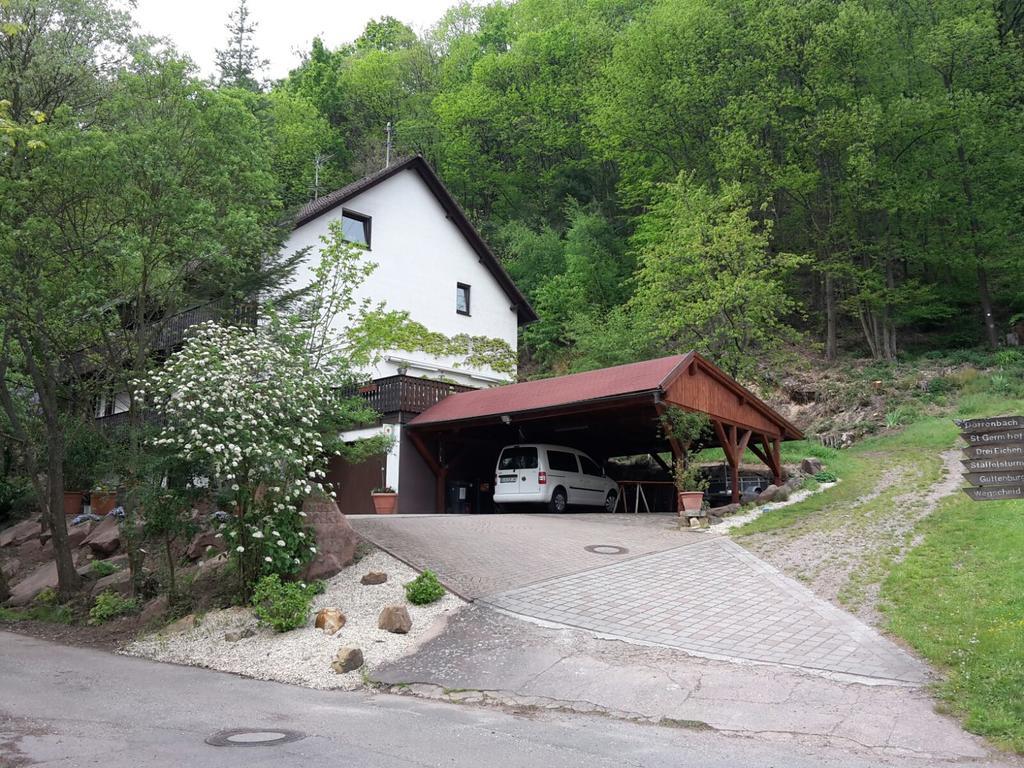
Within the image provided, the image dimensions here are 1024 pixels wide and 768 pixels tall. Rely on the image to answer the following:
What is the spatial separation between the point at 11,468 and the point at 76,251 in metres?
13.0

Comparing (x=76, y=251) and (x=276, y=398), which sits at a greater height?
(x=76, y=251)

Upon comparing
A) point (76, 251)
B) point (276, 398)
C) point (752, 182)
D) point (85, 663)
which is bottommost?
point (85, 663)

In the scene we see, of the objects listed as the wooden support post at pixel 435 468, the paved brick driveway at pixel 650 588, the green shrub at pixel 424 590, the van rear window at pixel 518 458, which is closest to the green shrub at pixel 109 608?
the paved brick driveway at pixel 650 588

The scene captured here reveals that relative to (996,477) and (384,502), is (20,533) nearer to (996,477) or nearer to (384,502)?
(384,502)

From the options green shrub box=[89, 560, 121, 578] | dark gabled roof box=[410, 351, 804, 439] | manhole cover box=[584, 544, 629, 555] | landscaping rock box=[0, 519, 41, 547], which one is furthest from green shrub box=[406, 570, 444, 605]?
landscaping rock box=[0, 519, 41, 547]

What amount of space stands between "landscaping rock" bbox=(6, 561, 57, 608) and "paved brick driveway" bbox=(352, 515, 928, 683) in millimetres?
5255

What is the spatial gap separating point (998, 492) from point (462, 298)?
971 inches

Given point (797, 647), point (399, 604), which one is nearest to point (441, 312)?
point (399, 604)

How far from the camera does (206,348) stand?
997 cm

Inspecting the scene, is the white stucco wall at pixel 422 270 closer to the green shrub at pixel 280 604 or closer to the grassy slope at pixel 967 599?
the grassy slope at pixel 967 599

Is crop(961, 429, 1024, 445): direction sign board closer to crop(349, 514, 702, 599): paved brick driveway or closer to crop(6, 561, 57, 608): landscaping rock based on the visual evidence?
crop(349, 514, 702, 599): paved brick driveway

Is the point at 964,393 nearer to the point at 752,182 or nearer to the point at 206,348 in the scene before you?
the point at 752,182

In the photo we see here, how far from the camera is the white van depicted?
61.0ft

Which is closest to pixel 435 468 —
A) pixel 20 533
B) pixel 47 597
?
pixel 47 597
